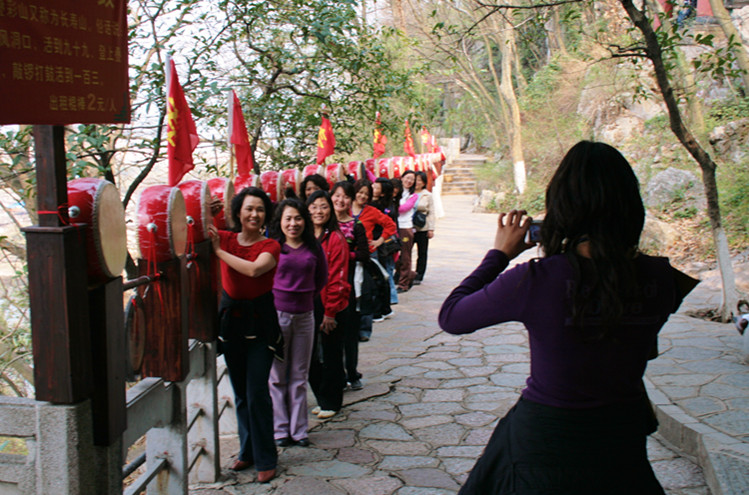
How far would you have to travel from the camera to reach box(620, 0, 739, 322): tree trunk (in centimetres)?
689

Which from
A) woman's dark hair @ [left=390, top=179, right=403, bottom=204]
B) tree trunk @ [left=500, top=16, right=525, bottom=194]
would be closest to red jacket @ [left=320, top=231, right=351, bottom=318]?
woman's dark hair @ [left=390, top=179, right=403, bottom=204]

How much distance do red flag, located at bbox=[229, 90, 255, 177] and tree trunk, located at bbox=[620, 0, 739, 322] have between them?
3786 millimetres

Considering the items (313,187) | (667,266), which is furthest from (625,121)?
(667,266)

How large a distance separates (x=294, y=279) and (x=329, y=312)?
0.72 meters

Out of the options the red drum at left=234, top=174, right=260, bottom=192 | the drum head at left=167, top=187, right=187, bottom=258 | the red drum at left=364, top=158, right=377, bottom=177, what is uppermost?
the red drum at left=364, top=158, right=377, bottom=177

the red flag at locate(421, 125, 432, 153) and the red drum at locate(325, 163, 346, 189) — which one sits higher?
the red flag at locate(421, 125, 432, 153)

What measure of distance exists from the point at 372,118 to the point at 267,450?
23.0 feet

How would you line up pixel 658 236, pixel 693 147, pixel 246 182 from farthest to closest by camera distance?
pixel 658 236
pixel 693 147
pixel 246 182

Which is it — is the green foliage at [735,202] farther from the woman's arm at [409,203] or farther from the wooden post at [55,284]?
the wooden post at [55,284]

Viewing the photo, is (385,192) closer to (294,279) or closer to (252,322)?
(294,279)

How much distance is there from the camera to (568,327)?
2.14 metres

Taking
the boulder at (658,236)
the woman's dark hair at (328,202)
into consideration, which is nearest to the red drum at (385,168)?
the boulder at (658,236)

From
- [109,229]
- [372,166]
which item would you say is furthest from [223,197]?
[372,166]

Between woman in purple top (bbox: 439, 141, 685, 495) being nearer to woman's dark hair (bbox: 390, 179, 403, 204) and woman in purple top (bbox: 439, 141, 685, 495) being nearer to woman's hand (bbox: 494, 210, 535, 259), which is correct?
woman's hand (bbox: 494, 210, 535, 259)
